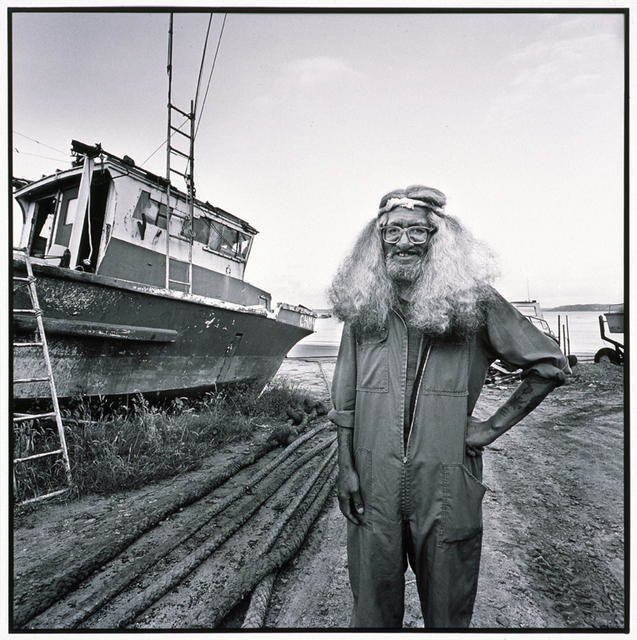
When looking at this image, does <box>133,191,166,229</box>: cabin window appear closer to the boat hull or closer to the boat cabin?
the boat cabin

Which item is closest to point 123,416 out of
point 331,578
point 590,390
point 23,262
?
point 23,262

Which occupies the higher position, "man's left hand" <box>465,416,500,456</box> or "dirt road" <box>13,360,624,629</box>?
"man's left hand" <box>465,416,500,456</box>

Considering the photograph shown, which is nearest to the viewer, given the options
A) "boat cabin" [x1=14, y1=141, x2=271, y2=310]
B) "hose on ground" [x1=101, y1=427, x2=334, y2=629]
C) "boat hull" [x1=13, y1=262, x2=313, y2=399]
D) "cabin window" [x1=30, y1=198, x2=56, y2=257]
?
"hose on ground" [x1=101, y1=427, x2=334, y2=629]

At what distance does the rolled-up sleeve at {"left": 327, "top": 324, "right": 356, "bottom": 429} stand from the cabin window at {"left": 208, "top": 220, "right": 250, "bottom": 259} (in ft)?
19.1

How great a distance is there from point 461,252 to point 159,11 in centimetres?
179

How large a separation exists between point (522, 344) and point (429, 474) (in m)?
0.53

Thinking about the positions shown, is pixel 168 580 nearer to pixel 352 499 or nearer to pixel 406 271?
pixel 352 499

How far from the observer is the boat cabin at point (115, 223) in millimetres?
5172

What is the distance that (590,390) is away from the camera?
8070 millimetres

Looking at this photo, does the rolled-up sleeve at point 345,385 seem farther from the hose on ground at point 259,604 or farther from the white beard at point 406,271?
the hose on ground at point 259,604

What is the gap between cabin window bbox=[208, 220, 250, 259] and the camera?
701cm

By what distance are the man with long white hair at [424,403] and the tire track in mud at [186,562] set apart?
100cm

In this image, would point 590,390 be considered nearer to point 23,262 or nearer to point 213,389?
point 213,389

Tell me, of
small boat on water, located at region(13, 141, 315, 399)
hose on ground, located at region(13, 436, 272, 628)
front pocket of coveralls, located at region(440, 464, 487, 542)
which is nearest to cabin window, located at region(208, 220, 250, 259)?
small boat on water, located at region(13, 141, 315, 399)
